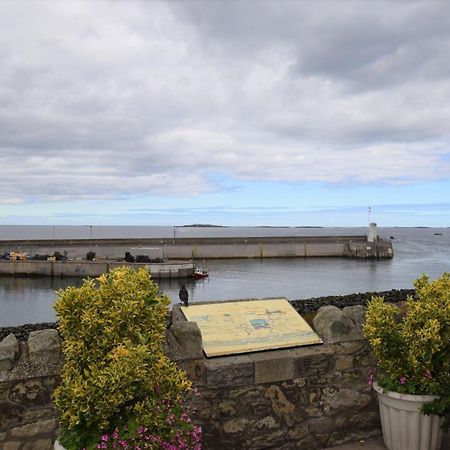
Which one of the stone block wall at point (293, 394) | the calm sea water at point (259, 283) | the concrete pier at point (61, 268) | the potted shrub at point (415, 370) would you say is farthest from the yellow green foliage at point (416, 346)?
the concrete pier at point (61, 268)

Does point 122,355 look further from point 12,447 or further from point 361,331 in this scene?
point 361,331

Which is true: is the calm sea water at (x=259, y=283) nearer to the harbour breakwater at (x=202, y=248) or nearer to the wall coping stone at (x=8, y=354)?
the harbour breakwater at (x=202, y=248)

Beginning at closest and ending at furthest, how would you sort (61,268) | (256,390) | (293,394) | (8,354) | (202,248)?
(8,354)
(256,390)
(293,394)
(61,268)
(202,248)

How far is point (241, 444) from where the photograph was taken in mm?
4938

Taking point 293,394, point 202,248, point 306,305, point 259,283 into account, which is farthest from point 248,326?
point 202,248

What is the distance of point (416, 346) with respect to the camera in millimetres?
4527

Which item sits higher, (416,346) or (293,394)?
(416,346)

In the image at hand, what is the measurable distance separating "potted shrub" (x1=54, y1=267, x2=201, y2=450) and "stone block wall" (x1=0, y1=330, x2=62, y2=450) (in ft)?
2.70

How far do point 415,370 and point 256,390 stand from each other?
1657 mm

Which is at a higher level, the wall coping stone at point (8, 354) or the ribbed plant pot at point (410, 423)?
the wall coping stone at point (8, 354)

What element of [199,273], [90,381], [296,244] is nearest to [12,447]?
A: [90,381]

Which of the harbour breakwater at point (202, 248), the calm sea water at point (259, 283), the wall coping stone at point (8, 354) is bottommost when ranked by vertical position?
the calm sea water at point (259, 283)

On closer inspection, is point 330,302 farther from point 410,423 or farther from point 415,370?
point 415,370

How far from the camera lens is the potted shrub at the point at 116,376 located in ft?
10.6
